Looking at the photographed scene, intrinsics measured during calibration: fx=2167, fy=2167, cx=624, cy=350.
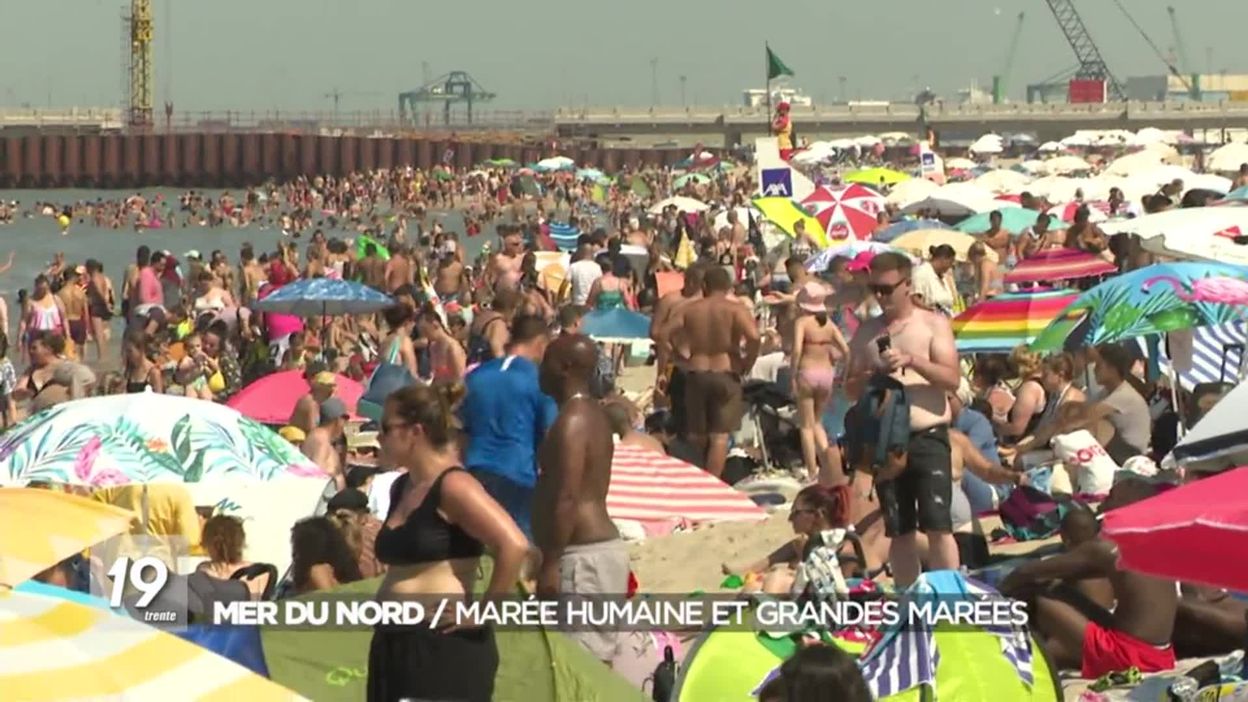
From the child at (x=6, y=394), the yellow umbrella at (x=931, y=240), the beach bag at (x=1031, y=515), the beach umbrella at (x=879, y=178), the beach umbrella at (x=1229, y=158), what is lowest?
the child at (x=6, y=394)

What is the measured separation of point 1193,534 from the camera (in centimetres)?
439

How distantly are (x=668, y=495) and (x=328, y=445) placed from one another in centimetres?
228

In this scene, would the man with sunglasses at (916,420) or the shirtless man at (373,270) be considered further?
the shirtless man at (373,270)

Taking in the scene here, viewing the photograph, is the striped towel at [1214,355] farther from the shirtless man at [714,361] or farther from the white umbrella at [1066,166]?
the white umbrella at [1066,166]

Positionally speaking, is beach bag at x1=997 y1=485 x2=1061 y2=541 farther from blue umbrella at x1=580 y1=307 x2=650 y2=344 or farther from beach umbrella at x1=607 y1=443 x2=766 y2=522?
blue umbrella at x1=580 y1=307 x2=650 y2=344

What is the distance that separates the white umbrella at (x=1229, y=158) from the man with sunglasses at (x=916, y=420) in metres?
30.6

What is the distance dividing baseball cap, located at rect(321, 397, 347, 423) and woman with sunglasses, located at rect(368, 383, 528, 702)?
529cm

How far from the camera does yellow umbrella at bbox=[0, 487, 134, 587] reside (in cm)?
513

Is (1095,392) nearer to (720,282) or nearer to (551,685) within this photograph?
(720,282)

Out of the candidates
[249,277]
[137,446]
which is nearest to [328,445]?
[137,446]

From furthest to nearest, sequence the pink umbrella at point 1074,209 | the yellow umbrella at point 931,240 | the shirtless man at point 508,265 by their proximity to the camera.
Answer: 1. the pink umbrella at point 1074,209
2. the yellow umbrella at point 931,240
3. the shirtless man at point 508,265

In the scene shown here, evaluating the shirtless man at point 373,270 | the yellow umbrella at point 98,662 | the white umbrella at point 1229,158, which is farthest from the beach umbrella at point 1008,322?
the white umbrella at point 1229,158

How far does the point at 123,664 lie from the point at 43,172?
281ft

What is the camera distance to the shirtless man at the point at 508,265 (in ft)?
57.6
